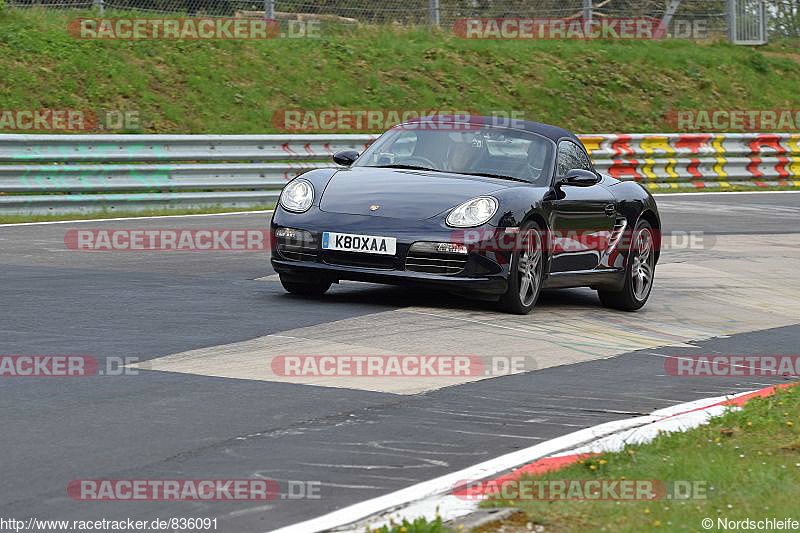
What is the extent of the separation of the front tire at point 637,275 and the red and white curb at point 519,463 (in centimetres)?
375

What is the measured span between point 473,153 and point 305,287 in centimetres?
167

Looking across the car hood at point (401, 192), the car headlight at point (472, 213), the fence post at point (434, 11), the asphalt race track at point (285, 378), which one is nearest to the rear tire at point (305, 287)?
the asphalt race track at point (285, 378)

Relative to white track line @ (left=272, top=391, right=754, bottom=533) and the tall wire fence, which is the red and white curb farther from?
the tall wire fence

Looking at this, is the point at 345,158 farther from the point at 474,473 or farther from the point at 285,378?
the point at 474,473

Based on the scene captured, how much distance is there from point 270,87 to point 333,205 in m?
15.9

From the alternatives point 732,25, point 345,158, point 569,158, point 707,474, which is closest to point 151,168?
point 345,158

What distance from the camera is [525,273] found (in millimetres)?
10133

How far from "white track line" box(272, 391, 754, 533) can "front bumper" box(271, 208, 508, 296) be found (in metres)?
2.78

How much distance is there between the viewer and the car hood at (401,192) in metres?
9.87

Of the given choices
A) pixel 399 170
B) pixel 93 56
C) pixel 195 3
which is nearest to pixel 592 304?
pixel 399 170

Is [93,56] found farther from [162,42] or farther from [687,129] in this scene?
[687,129]

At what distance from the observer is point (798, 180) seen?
2825 cm

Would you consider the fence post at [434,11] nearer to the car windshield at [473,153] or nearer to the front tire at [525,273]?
the car windshield at [473,153]

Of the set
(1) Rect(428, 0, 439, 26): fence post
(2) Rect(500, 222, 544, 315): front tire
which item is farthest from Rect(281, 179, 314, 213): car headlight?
(1) Rect(428, 0, 439, 26): fence post
